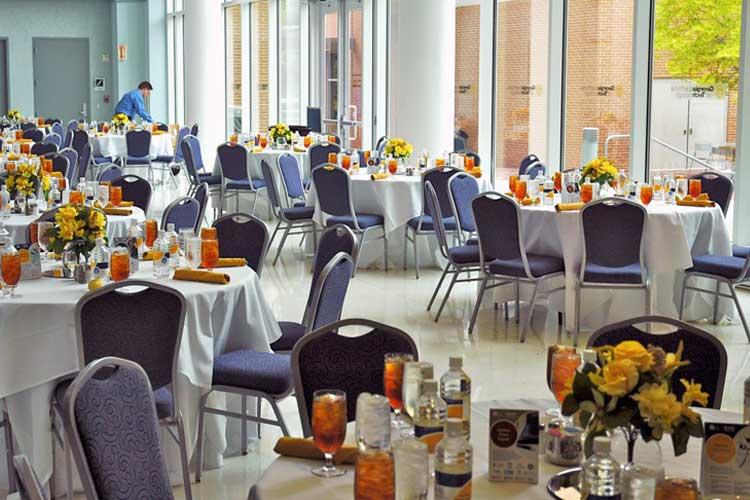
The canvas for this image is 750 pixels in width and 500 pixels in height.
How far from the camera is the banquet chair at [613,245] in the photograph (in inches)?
267

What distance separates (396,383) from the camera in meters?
2.96

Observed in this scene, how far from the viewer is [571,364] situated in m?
2.87

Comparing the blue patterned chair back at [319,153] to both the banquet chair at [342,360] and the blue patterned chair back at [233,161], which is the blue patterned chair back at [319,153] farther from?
the banquet chair at [342,360]

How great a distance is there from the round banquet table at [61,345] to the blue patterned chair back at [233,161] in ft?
24.7

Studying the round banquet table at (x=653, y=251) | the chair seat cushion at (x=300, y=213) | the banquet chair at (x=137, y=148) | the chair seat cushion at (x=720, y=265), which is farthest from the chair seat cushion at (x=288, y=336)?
the banquet chair at (x=137, y=148)

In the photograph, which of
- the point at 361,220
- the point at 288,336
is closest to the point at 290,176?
the point at 361,220

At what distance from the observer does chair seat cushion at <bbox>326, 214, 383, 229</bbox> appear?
9469mm

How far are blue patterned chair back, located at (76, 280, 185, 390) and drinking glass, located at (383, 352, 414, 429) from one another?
1313mm

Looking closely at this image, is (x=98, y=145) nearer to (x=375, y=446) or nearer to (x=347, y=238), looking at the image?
(x=347, y=238)

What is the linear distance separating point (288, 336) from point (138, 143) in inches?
445

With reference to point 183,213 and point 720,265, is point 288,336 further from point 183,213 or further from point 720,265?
point 720,265

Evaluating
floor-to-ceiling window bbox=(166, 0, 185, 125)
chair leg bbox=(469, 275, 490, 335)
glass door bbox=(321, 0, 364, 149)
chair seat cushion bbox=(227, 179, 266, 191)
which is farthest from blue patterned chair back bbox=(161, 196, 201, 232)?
floor-to-ceiling window bbox=(166, 0, 185, 125)

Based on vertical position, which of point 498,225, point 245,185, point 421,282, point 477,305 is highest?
point 498,225

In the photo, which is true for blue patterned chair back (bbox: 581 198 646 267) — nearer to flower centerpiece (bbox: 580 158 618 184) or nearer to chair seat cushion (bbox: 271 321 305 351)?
flower centerpiece (bbox: 580 158 618 184)
